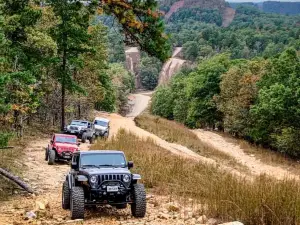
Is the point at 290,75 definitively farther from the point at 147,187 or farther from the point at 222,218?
the point at 222,218

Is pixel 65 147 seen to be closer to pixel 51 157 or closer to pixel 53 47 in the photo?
pixel 51 157

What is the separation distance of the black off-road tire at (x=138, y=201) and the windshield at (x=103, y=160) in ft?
3.26

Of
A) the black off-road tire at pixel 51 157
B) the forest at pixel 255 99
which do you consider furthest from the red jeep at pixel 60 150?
the forest at pixel 255 99

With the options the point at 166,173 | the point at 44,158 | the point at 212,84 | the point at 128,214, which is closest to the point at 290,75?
the point at 212,84

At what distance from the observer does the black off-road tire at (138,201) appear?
38.4ft

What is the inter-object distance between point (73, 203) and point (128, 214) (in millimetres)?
1811

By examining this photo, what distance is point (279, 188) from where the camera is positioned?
33.2 feet

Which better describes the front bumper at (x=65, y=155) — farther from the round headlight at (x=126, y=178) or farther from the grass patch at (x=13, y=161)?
the round headlight at (x=126, y=178)

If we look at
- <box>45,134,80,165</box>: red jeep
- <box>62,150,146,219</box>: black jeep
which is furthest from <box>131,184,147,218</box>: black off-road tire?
<box>45,134,80,165</box>: red jeep

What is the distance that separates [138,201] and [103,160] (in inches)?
61.7

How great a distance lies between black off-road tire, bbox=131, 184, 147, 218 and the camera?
1172cm

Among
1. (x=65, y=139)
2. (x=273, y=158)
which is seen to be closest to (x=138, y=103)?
(x=273, y=158)

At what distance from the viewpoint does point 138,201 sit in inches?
461

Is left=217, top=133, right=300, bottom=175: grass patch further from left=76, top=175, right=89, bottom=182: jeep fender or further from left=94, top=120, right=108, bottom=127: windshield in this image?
left=76, top=175, right=89, bottom=182: jeep fender
